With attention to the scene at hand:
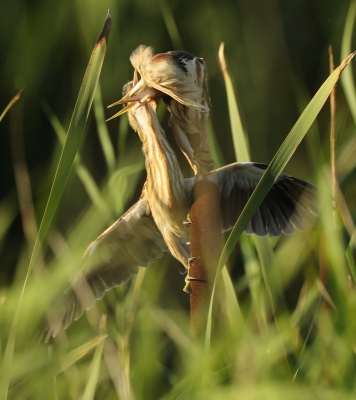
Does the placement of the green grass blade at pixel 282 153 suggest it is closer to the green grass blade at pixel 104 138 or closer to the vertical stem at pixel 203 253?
the vertical stem at pixel 203 253

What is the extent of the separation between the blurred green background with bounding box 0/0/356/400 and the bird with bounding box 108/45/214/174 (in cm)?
14

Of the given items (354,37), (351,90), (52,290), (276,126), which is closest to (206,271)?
(52,290)

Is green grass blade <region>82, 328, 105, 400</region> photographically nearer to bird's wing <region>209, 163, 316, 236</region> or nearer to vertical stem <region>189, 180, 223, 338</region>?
vertical stem <region>189, 180, 223, 338</region>

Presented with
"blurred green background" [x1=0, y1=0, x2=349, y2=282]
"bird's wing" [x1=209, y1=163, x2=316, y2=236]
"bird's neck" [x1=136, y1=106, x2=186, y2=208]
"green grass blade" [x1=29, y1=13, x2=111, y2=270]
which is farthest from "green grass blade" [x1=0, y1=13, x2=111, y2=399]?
"blurred green background" [x1=0, y1=0, x2=349, y2=282]

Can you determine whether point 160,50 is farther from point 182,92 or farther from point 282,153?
point 282,153

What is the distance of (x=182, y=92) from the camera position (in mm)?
614

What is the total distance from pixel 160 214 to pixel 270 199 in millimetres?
183

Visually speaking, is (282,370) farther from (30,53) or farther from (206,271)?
(30,53)

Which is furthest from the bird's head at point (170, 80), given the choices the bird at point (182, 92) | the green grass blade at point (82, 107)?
the green grass blade at point (82, 107)

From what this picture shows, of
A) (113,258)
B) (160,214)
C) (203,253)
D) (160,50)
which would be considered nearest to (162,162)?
(160,214)

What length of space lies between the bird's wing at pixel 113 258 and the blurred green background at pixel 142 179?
3 centimetres

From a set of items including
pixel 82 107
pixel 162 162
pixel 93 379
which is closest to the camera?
pixel 82 107

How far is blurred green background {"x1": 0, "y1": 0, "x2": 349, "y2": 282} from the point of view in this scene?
1386 mm

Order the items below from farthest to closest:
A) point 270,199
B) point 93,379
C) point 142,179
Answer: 1. point 142,179
2. point 270,199
3. point 93,379
